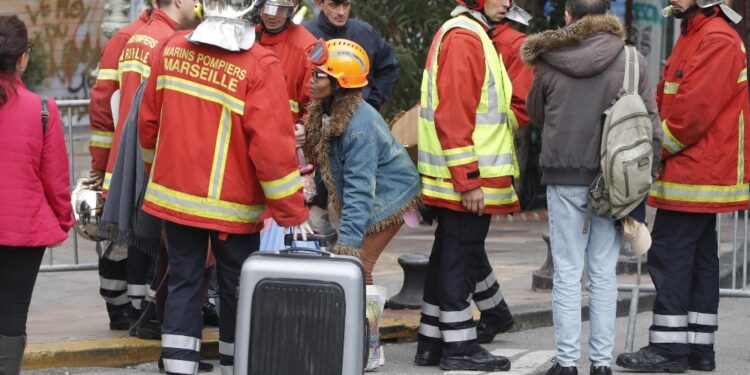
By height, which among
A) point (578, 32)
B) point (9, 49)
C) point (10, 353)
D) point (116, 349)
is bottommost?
point (116, 349)

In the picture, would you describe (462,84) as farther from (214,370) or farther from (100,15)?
(100,15)

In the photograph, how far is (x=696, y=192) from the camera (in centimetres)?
764

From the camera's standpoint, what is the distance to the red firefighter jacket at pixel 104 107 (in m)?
8.33

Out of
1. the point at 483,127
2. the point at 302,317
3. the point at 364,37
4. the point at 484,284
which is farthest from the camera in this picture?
the point at 364,37

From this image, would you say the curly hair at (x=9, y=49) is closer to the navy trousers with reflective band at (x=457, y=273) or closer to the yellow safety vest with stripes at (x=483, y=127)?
the yellow safety vest with stripes at (x=483, y=127)

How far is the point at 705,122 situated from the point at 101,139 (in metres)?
3.39

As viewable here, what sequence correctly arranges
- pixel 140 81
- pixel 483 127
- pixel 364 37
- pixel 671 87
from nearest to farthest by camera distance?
1. pixel 483 127
2. pixel 671 87
3. pixel 140 81
4. pixel 364 37

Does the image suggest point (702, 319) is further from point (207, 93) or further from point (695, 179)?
point (207, 93)

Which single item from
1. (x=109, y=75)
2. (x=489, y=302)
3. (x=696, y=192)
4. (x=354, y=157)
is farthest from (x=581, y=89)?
(x=109, y=75)

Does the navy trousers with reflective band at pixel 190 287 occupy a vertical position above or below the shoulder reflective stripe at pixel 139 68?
below

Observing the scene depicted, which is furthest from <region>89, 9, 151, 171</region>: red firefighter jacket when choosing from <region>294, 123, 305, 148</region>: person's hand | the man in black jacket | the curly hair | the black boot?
the black boot

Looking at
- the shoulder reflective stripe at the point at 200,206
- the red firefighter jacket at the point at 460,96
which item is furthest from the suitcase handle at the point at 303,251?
the red firefighter jacket at the point at 460,96

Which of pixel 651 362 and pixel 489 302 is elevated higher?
pixel 489 302

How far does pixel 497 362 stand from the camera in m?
7.71
